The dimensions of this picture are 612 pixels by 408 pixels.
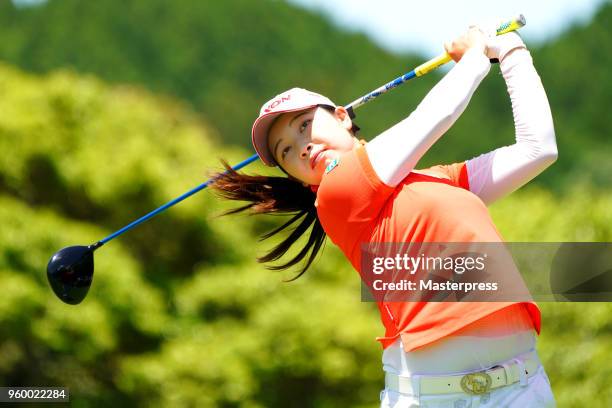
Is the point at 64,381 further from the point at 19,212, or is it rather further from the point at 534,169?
the point at 534,169

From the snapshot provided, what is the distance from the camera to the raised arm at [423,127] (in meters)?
2.12

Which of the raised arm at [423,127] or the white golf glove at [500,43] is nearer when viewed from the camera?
the raised arm at [423,127]

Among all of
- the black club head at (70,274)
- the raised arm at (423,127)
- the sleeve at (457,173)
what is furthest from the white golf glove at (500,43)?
the black club head at (70,274)

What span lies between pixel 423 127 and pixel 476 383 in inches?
23.3

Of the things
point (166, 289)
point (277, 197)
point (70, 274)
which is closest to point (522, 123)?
point (277, 197)

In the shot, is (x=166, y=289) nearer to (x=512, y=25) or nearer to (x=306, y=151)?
(x=306, y=151)

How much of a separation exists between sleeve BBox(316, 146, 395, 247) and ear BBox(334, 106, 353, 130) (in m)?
0.26

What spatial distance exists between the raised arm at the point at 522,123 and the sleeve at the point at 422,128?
0.13 m

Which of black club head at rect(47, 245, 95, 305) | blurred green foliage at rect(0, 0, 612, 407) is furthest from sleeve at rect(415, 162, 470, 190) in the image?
blurred green foliage at rect(0, 0, 612, 407)

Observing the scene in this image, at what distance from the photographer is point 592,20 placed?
37781mm

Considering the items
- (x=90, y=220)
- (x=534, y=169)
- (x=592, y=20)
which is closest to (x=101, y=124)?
A: (x=90, y=220)

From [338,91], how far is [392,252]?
3281 centimetres

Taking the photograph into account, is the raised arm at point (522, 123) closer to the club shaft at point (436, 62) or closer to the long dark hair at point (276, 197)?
the club shaft at point (436, 62)

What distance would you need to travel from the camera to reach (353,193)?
2.20 metres
